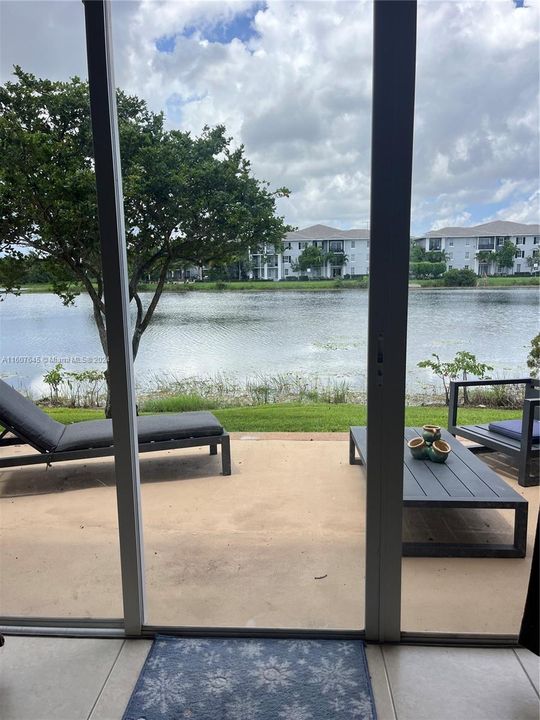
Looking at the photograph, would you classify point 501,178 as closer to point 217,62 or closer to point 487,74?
point 487,74

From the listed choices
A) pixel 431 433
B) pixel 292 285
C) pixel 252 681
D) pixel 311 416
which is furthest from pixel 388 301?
pixel 252 681

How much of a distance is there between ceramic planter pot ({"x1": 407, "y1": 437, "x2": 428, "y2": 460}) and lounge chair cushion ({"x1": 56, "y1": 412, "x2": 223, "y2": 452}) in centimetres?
114

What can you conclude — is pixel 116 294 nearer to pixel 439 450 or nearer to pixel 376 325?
pixel 376 325

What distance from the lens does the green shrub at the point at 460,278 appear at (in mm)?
1983

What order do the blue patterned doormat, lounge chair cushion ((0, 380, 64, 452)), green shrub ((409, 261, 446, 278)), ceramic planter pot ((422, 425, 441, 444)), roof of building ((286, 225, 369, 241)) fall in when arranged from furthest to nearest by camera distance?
lounge chair cushion ((0, 380, 64, 452)) → ceramic planter pot ((422, 425, 441, 444)) → roof of building ((286, 225, 369, 241)) → green shrub ((409, 261, 446, 278)) → the blue patterned doormat

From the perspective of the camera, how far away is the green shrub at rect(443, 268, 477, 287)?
198 centimetres

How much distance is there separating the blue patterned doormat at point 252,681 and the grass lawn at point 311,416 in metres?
0.92

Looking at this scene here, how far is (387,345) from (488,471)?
4.55ft

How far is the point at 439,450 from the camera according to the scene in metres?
2.78

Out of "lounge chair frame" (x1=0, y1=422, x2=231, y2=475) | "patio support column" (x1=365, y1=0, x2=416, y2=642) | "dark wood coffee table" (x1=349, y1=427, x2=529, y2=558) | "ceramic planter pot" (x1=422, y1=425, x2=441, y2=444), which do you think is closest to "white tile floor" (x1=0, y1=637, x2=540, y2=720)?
"patio support column" (x1=365, y1=0, x2=416, y2=642)

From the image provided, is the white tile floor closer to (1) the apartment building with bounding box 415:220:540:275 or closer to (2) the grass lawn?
(2) the grass lawn

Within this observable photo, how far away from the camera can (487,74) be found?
197 centimetres

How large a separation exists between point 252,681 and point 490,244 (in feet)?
6.12

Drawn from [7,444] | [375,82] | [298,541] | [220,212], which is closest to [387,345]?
[375,82]
